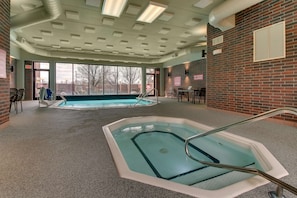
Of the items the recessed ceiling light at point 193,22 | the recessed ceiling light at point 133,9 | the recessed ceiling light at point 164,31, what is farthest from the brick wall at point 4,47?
the recessed ceiling light at point 193,22

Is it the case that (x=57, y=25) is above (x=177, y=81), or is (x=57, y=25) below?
above

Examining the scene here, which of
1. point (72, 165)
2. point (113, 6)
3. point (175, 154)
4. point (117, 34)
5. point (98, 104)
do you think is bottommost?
point (175, 154)

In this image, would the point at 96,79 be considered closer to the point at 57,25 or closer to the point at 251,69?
the point at 57,25

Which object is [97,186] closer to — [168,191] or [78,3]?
[168,191]

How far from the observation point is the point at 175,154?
2.92 meters

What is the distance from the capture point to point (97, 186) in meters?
1.45

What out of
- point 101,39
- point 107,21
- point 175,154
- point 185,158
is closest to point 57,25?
point 107,21

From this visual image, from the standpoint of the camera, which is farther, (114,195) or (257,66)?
(257,66)

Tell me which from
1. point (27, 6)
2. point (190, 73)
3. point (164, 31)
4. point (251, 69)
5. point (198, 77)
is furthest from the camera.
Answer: point (190, 73)

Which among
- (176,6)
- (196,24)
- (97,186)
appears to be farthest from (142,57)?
(97,186)

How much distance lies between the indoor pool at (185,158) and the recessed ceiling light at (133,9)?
11.2 feet

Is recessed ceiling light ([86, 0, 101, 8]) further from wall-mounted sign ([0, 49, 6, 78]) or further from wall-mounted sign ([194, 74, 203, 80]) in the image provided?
wall-mounted sign ([194, 74, 203, 80])

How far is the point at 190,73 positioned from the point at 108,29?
6.31m

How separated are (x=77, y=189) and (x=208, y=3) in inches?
215
